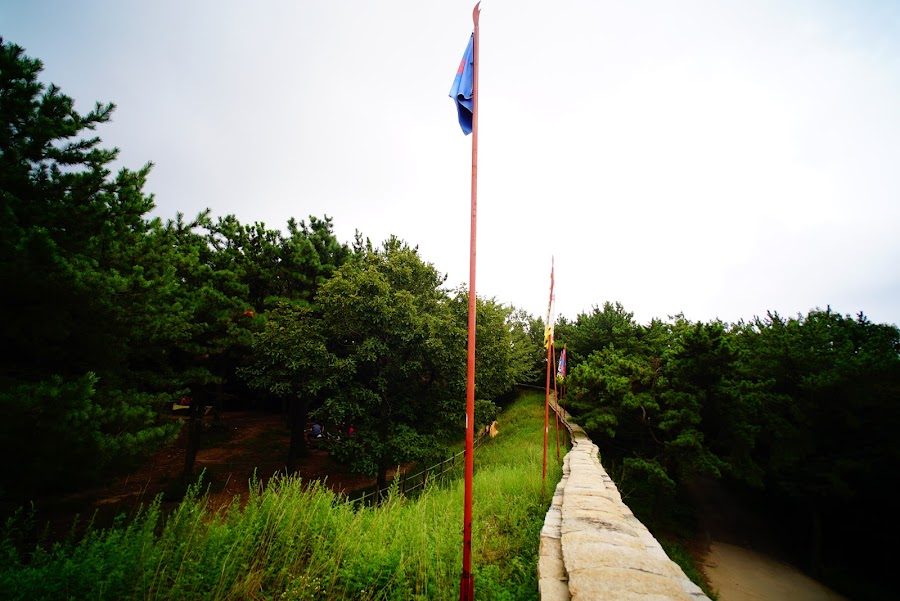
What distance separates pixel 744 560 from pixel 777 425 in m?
5.71

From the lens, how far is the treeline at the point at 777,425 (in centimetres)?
1222

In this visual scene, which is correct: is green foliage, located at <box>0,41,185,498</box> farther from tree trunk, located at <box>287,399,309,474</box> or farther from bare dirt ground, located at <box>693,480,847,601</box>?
bare dirt ground, located at <box>693,480,847,601</box>

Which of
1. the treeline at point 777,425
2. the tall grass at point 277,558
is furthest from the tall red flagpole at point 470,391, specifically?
the treeline at point 777,425

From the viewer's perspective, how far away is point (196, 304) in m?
10.0

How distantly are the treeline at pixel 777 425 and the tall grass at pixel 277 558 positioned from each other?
9.84 metres

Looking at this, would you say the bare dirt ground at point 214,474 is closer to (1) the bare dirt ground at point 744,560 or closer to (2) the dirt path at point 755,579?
(2) the dirt path at point 755,579

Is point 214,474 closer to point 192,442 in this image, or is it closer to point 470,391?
point 192,442

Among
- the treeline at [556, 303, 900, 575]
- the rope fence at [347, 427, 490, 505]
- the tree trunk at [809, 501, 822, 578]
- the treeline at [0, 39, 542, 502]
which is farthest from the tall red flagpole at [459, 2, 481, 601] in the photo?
the tree trunk at [809, 501, 822, 578]

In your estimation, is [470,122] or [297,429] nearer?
[470,122]

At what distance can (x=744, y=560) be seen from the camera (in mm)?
13375

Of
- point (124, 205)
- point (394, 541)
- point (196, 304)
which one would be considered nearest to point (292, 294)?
point (196, 304)

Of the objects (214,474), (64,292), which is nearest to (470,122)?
(64,292)

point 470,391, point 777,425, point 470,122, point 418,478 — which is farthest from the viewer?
point 418,478

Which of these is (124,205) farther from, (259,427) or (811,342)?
(811,342)
